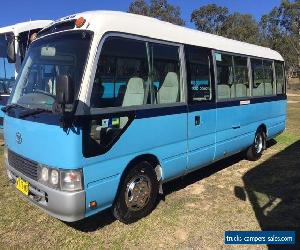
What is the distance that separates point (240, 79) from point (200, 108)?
211 centimetres

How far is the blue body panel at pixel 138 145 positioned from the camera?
175 inches

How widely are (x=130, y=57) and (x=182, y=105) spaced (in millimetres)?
1266

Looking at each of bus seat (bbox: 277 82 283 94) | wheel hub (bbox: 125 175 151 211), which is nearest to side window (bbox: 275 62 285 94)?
bus seat (bbox: 277 82 283 94)

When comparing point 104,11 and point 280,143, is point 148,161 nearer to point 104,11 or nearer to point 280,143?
point 104,11

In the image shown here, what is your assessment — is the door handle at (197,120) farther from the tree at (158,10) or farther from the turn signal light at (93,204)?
the tree at (158,10)

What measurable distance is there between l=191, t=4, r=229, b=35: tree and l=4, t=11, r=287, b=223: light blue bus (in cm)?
4804

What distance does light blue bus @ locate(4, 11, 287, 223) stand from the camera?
4.45 m

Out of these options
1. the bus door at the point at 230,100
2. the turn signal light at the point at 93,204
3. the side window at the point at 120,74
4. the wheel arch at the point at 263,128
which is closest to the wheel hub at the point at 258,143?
the wheel arch at the point at 263,128

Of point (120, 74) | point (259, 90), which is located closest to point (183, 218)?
point (120, 74)

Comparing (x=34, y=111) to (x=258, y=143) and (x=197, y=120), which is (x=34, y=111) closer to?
(x=197, y=120)

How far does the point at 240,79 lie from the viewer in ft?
26.8

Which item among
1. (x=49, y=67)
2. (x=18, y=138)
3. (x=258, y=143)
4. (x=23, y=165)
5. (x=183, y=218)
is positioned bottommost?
(x=183, y=218)

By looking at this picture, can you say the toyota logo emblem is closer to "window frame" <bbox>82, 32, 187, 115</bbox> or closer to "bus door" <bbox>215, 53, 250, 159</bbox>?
"window frame" <bbox>82, 32, 187, 115</bbox>

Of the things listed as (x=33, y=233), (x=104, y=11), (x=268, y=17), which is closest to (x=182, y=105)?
(x=104, y=11)
